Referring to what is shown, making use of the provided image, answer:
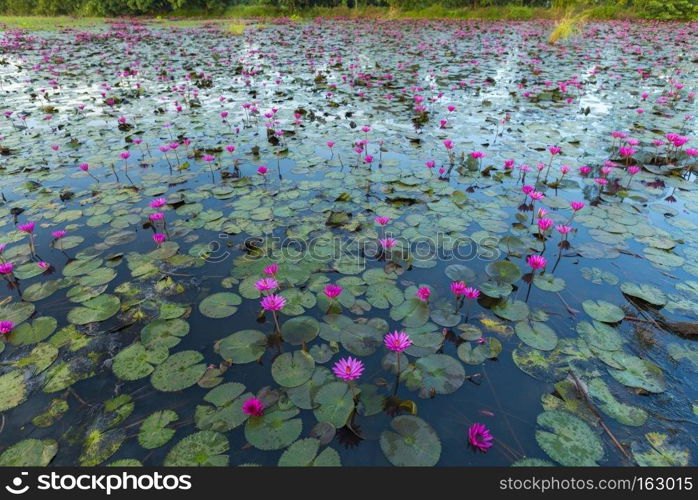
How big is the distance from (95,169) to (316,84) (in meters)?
6.36

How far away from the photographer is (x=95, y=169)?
4.92 metres

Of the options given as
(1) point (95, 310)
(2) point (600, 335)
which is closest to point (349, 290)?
(2) point (600, 335)

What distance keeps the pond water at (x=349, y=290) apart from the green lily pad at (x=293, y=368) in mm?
14

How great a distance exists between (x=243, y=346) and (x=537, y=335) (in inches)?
78.0

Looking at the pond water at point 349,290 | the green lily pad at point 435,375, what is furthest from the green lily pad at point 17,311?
the green lily pad at point 435,375

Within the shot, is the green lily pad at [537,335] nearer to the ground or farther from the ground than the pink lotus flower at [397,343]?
nearer to the ground

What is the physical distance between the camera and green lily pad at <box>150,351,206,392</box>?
2068 mm

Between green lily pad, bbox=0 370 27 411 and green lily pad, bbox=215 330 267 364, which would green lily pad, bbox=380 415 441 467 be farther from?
green lily pad, bbox=0 370 27 411

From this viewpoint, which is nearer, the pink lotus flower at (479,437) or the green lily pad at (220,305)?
the pink lotus flower at (479,437)

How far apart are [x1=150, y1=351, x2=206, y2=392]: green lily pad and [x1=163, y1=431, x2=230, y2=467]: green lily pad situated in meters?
0.36

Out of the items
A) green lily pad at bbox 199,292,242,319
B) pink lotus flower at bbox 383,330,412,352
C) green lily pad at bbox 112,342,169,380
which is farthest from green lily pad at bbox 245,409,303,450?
green lily pad at bbox 199,292,242,319

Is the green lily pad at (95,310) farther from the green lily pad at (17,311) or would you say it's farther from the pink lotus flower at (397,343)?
the pink lotus flower at (397,343)

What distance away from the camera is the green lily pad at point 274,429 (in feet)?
5.78

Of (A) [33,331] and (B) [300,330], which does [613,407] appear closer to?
(B) [300,330]
